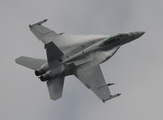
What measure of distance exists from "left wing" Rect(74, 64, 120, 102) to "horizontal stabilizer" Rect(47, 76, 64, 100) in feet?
6.33

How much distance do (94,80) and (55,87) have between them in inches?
159

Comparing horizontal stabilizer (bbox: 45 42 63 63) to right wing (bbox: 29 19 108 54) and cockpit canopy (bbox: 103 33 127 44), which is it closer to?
right wing (bbox: 29 19 108 54)

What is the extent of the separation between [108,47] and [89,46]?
83.7 inches

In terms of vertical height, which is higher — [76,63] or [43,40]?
[43,40]

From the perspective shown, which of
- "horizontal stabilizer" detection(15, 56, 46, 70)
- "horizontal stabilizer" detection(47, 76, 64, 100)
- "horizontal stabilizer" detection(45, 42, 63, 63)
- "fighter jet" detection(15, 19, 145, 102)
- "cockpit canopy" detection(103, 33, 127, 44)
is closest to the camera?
"horizontal stabilizer" detection(47, 76, 64, 100)

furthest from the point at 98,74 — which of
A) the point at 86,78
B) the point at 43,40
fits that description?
the point at 43,40

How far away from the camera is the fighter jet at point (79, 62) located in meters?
58.9

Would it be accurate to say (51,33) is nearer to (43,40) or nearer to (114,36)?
(43,40)

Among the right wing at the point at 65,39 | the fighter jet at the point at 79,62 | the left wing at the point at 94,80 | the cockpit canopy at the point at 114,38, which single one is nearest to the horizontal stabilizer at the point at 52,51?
the fighter jet at the point at 79,62

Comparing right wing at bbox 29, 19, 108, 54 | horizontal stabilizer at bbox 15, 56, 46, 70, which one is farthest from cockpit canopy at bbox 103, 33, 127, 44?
horizontal stabilizer at bbox 15, 56, 46, 70

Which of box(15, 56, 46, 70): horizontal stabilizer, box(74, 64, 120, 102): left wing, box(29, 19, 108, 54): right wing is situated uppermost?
box(29, 19, 108, 54): right wing

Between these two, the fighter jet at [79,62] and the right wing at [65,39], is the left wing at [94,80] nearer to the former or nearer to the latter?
the fighter jet at [79,62]

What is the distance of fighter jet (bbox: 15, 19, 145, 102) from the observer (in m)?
58.9

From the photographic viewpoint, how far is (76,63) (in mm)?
60375
